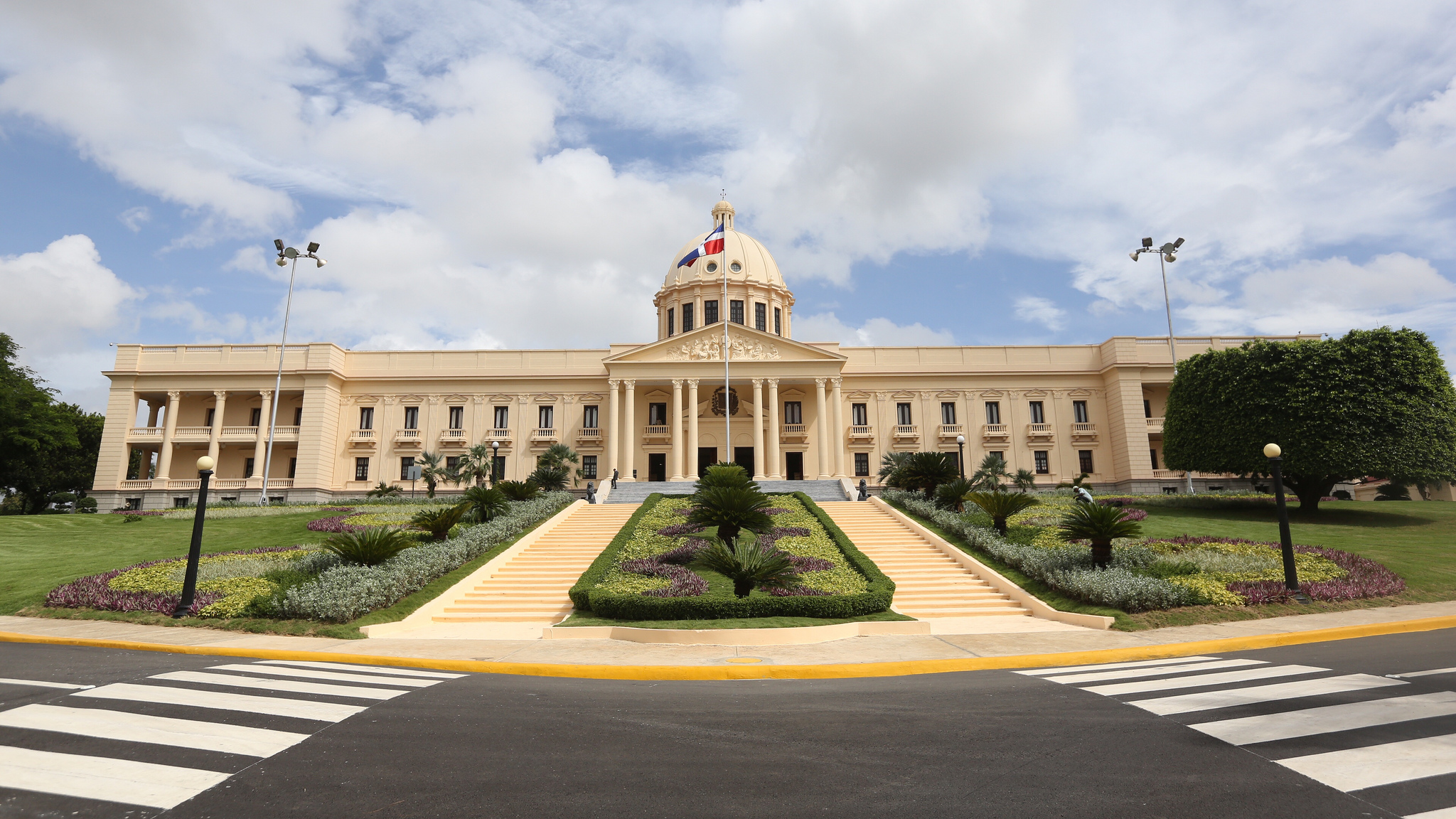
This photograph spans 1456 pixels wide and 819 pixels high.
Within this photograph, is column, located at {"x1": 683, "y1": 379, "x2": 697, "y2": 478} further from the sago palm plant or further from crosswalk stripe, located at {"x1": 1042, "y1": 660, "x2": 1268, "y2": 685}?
crosswalk stripe, located at {"x1": 1042, "y1": 660, "x2": 1268, "y2": 685}

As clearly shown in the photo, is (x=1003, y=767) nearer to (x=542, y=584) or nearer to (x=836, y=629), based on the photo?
(x=836, y=629)

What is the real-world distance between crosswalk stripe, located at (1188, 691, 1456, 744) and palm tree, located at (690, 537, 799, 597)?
957 centimetres

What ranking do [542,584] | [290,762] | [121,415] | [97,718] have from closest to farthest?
[290,762] < [97,718] < [542,584] < [121,415]

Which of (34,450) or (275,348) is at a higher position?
(275,348)

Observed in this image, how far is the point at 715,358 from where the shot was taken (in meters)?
44.5

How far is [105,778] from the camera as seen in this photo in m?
4.97

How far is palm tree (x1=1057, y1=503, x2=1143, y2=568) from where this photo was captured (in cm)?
1642

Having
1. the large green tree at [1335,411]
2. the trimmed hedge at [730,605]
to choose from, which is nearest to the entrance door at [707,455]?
the large green tree at [1335,411]

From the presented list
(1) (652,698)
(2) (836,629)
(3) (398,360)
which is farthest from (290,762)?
(3) (398,360)

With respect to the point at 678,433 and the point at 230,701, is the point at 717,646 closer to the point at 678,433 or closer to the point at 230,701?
the point at 230,701

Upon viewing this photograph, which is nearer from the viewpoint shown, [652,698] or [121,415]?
[652,698]

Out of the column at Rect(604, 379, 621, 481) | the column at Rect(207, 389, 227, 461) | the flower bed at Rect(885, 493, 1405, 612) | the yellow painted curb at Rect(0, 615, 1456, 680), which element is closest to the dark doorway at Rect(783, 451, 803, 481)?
the column at Rect(604, 379, 621, 481)

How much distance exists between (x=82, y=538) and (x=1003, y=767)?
30891 mm

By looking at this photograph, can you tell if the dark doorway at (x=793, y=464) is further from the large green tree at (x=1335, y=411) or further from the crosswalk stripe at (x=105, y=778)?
the crosswalk stripe at (x=105, y=778)
